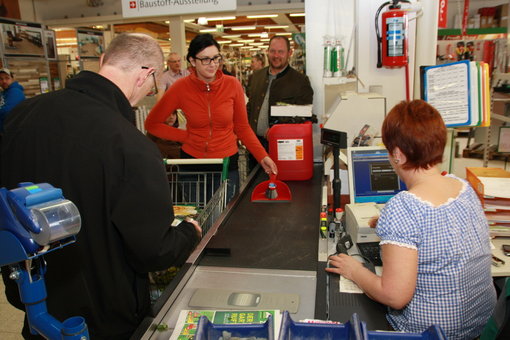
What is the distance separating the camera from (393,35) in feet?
9.28

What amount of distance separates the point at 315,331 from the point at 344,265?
0.74 meters

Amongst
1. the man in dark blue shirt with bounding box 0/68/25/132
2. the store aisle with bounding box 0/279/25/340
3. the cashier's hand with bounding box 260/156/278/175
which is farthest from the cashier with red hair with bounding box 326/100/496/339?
the man in dark blue shirt with bounding box 0/68/25/132

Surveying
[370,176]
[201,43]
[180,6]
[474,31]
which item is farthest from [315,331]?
[474,31]

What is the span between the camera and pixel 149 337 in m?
1.30

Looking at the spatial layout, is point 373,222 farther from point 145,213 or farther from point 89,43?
point 89,43

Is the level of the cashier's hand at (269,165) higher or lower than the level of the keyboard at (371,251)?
higher

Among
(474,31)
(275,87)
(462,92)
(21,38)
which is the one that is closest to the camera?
(462,92)

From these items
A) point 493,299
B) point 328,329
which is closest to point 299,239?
point 493,299

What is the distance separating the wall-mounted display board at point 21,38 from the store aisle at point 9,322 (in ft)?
17.2

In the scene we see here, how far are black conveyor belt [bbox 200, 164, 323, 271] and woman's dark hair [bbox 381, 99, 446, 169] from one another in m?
0.62

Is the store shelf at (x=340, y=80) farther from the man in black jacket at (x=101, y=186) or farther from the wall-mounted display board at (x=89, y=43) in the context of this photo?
the wall-mounted display board at (x=89, y=43)

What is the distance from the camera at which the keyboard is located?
5.58ft

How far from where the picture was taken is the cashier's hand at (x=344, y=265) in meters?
1.56

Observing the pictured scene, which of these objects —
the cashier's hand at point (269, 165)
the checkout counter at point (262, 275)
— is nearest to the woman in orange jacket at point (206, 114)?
the cashier's hand at point (269, 165)
